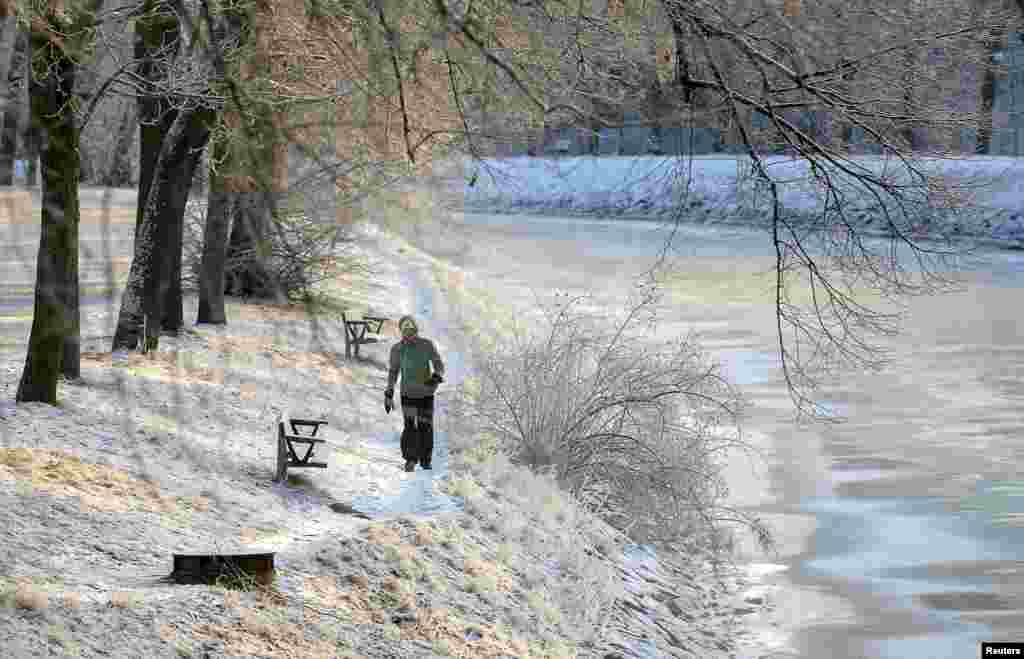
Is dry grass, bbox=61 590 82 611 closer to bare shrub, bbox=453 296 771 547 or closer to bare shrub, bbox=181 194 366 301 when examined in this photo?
bare shrub, bbox=453 296 771 547

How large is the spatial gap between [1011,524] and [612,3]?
13.0 meters

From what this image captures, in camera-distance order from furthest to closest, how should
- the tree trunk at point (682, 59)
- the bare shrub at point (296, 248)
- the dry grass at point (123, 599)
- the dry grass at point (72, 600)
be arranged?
the bare shrub at point (296, 248)
the dry grass at point (123, 599)
the dry grass at point (72, 600)
the tree trunk at point (682, 59)

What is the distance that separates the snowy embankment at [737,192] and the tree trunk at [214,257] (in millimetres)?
3357

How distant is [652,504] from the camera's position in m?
20.1

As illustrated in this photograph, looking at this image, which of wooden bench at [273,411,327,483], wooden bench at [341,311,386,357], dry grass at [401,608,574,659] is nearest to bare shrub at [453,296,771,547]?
wooden bench at [341,311,386,357]

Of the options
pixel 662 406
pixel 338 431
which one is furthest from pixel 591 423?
pixel 338 431

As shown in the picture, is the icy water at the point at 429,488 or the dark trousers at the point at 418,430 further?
the dark trousers at the point at 418,430

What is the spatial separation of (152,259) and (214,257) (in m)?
3.13

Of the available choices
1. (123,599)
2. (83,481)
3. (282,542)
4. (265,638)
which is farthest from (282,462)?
(123,599)

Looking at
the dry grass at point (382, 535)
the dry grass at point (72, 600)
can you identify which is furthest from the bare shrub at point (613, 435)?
the dry grass at point (72, 600)

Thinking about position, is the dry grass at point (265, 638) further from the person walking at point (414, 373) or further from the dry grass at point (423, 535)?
the person walking at point (414, 373)

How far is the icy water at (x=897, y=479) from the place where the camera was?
701 inches

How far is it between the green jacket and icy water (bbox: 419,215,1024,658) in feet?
10.2

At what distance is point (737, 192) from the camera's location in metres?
10.1
